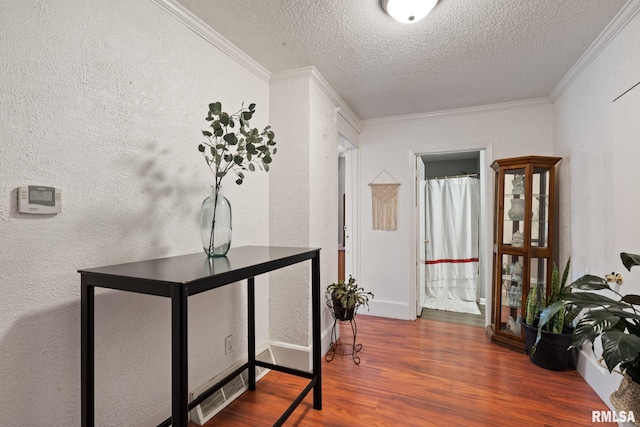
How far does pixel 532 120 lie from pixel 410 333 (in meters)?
2.49

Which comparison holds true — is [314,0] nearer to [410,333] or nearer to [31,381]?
[31,381]

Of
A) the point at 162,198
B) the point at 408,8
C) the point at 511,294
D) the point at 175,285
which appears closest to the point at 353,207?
the point at 511,294

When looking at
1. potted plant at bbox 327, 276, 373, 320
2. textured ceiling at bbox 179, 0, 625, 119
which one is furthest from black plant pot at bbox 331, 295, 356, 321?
textured ceiling at bbox 179, 0, 625, 119

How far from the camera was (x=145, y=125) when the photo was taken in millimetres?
1506

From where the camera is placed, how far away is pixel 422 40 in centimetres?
195

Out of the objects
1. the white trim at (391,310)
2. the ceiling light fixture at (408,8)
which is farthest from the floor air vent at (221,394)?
the ceiling light fixture at (408,8)

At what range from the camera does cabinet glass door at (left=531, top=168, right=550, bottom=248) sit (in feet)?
8.79

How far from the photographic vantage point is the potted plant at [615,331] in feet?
3.40

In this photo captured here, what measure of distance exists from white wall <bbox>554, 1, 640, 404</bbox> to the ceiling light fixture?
1106 millimetres

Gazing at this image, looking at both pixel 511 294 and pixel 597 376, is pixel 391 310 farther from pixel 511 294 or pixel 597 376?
pixel 597 376

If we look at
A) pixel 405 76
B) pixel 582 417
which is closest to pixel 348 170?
pixel 405 76

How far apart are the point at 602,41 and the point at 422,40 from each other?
1153 millimetres

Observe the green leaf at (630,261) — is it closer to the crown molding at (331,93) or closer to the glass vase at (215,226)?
the glass vase at (215,226)

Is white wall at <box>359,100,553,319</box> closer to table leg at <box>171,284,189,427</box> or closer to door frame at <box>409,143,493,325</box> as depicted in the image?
door frame at <box>409,143,493,325</box>
